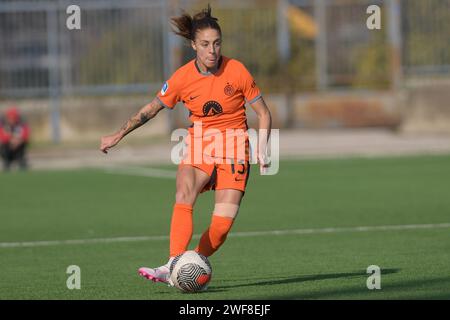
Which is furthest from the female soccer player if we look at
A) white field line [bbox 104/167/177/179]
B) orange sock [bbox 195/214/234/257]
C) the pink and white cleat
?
white field line [bbox 104/167/177/179]

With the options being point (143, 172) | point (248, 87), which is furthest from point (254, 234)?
point (143, 172)

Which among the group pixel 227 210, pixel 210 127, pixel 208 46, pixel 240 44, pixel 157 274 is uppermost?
pixel 240 44

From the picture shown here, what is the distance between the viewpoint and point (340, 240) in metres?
13.2

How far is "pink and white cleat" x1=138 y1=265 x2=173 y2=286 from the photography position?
372 inches

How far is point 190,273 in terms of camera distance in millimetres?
9359

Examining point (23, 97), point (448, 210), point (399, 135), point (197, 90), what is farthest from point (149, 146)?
point (197, 90)

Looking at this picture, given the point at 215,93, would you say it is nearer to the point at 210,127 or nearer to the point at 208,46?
the point at 210,127

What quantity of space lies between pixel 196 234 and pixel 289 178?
26.9 ft

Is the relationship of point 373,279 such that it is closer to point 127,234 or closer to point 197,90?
point 197,90

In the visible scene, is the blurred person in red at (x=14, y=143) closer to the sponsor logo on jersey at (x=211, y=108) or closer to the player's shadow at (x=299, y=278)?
the player's shadow at (x=299, y=278)

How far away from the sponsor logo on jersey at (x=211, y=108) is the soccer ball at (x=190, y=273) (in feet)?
3.89

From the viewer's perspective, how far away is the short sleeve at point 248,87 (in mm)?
9852

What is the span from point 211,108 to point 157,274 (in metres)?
1.42

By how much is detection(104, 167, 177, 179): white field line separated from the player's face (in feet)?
45.4
